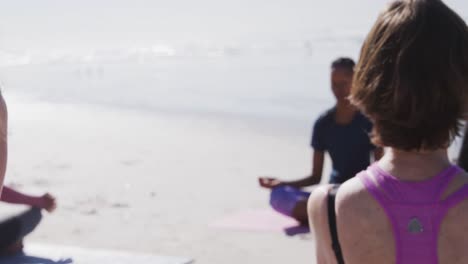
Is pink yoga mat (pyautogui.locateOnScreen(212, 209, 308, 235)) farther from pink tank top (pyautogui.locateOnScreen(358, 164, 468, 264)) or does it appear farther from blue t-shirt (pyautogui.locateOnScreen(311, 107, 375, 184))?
pink tank top (pyautogui.locateOnScreen(358, 164, 468, 264))

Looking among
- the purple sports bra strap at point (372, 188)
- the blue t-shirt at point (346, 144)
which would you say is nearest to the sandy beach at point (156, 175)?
the blue t-shirt at point (346, 144)

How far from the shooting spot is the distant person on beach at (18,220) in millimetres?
4211

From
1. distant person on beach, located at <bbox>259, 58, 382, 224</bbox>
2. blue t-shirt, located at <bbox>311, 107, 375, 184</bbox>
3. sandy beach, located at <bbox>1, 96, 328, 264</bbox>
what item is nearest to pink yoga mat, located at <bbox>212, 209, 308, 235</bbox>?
sandy beach, located at <bbox>1, 96, 328, 264</bbox>

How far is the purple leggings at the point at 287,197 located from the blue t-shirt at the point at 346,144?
1.03 feet

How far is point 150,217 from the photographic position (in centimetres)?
620

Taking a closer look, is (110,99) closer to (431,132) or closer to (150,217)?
(150,217)

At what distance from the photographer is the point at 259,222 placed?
5750mm

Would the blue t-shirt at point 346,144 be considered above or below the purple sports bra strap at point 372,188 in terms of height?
below

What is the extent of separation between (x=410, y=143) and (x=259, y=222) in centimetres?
451

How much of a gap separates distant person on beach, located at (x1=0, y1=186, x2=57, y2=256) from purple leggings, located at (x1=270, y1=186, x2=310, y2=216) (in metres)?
1.62

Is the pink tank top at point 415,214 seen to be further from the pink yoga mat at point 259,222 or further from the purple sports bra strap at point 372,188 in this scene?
the pink yoga mat at point 259,222

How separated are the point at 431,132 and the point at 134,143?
9.03m

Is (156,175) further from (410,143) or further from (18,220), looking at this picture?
(410,143)

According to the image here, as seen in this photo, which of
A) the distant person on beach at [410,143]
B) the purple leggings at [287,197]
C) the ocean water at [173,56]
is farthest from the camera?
the ocean water at [173,56]
